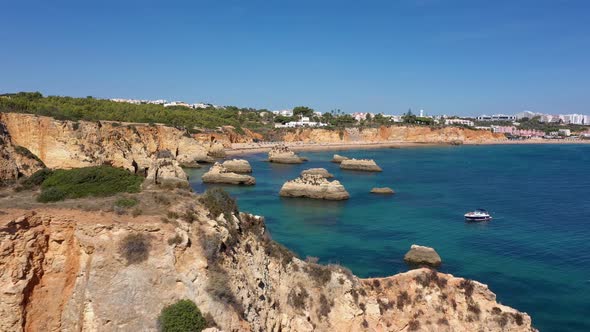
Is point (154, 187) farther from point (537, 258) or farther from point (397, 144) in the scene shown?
point (397, 144)

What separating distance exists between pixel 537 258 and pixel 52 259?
3146 centimetres

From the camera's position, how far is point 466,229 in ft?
134

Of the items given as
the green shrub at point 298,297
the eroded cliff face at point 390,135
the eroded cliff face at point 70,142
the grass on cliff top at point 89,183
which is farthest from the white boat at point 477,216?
the eroded cliff face at point 390,135

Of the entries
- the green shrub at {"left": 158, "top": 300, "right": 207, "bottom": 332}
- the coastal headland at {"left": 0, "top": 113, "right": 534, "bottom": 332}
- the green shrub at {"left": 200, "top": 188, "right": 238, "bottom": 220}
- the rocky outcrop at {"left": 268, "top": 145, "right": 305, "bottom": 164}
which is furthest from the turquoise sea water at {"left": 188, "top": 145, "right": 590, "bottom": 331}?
the green shrub at {"left": 158, "top": 300, "right": 207, "bottom": 332}

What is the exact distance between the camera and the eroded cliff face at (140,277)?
43.6 ft

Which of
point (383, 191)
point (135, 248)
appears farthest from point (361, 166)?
point (135, 248)

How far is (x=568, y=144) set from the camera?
6988 inches

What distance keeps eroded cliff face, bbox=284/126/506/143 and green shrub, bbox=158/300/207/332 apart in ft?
431

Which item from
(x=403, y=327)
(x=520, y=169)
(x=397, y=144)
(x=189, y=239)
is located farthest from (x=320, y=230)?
(x=397, y=144)

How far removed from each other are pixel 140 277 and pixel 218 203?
4736 millimetres

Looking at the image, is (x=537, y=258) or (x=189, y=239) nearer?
(x=189, y=239)

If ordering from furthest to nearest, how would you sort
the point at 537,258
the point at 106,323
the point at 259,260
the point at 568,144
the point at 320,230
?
the point at 568,144 < the point at 320,230 < the point at 537,258 < the point at 259,260 < the point at 106,323

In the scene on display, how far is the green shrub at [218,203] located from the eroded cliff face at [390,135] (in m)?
126

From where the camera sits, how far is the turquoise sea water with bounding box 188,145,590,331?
2737 centimetres
